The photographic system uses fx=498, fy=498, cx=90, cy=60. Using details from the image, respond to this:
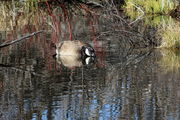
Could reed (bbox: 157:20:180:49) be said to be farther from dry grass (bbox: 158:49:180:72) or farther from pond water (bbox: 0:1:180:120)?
pond water (bbox: 0:1:180:120)

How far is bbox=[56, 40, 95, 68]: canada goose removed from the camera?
1214 centimetres

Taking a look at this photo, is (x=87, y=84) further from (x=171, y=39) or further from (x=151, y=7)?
(x=151, y=7)

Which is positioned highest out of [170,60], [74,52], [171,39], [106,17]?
[106,17]

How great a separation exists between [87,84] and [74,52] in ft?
14.2

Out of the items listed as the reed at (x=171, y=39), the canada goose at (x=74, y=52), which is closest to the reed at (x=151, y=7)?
the reed at (x=171, y=39)

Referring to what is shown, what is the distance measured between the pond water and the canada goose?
253 millimetres

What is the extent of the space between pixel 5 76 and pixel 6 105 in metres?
2.64

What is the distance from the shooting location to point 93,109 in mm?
6695

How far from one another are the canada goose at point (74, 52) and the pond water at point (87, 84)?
0.25m

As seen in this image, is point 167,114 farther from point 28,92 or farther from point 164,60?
point 164,60

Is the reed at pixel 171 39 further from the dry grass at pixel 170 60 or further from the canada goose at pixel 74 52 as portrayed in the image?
the canada goose at pixel 74 52

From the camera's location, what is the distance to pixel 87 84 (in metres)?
8.52

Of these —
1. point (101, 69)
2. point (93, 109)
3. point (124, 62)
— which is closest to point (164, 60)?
point (124, 62)

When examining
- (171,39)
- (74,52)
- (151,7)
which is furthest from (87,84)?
(151,7)
